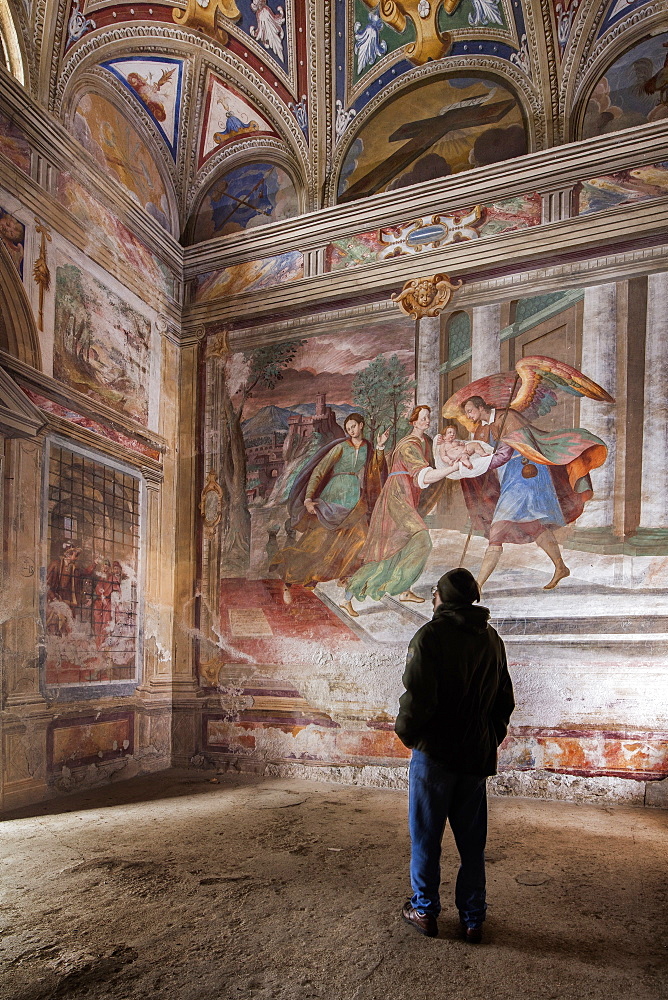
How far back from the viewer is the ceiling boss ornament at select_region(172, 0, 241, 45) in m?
7.62

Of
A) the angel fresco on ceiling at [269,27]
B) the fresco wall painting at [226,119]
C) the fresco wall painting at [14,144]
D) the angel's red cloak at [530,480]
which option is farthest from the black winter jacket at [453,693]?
the fresco wall painting at [226,119]

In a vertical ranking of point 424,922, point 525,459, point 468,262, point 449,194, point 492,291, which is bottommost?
point 424,922

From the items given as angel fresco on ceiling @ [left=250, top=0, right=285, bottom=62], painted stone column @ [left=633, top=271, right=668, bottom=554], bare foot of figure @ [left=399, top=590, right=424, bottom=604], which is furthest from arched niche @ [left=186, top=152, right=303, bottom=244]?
bare foot of figure @ [left=399, top=590, right=424, bottom=604]

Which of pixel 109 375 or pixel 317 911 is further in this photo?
pixel 109 375

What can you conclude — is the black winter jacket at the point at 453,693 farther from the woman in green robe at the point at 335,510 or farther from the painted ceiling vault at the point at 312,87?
the painted ceiling vault at the point at 312,87

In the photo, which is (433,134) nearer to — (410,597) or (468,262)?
(468,262)

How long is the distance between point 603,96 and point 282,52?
3474 millimetres

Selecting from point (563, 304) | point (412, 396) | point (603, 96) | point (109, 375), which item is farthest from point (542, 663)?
point (603, 96)

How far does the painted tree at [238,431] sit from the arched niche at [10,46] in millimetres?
3431

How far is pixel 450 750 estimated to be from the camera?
10.9 feet

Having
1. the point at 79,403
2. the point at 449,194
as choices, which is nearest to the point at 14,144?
the point at 79,403

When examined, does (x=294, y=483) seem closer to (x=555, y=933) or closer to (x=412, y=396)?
(x=412, y=396)

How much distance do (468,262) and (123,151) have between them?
4.11 m

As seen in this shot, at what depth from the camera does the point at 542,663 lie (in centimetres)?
667
